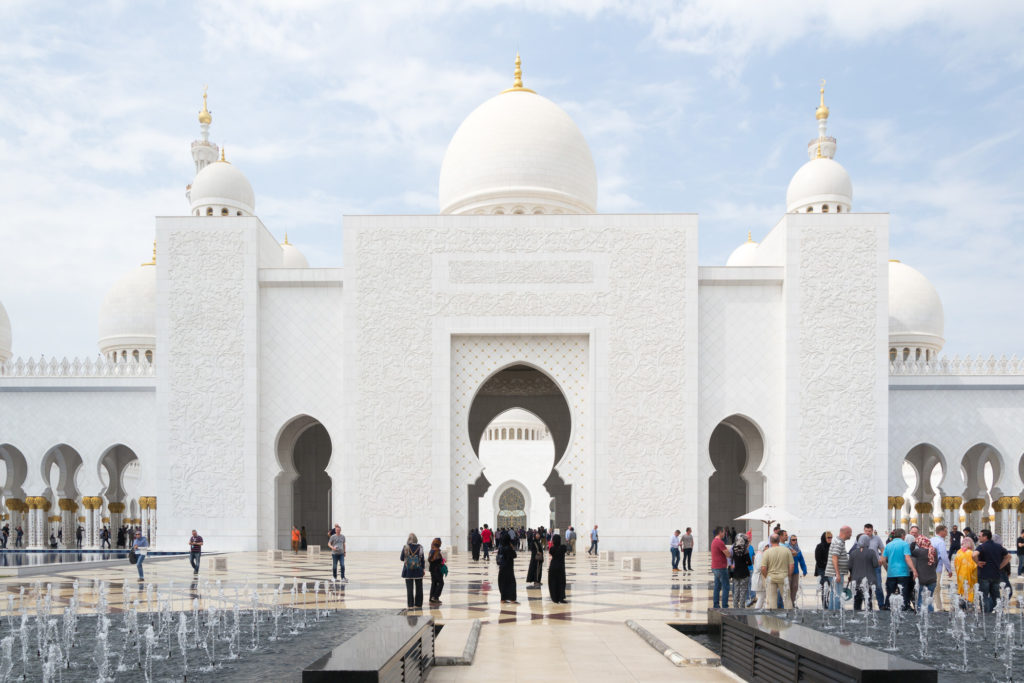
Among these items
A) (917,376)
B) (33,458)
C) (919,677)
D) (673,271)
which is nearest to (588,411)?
(673,271)

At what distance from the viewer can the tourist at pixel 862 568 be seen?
285 inches

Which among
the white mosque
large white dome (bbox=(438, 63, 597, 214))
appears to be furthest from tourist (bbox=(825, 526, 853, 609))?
large white dome (bbox=(438, 63, 597, 214))

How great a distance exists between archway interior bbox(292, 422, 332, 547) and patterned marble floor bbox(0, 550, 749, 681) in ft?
15.2

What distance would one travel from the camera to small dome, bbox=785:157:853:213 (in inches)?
759

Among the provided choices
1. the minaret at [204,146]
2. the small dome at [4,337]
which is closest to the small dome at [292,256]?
the minaret at [204,146]

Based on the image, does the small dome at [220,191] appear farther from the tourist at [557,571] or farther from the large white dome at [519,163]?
the tourist at [557,571]

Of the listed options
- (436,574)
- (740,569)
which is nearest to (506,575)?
(436,574)

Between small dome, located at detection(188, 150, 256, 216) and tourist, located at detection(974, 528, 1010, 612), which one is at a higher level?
small dome, located at detection(188, 150, 256, 216)

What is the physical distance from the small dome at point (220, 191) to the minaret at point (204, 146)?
3.10m

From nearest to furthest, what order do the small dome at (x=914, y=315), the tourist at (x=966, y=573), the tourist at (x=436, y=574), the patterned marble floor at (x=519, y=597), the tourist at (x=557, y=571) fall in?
the patterned marble floor at (x=519, y=597) → the tourist at (x=966, y=573) → the tourist at (x=436, y=574) → the tourist at (x=557, y=571) → the small dome at (x=914, y=315)

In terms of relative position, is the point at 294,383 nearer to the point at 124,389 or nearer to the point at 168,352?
the point at 168,352

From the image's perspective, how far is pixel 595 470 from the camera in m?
15.2

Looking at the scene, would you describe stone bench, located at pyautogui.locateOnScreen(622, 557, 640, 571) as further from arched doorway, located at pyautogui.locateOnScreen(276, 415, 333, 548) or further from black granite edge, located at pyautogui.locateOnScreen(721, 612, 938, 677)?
arched doorway, located at pyautogui.locateOnScreen(276, 415, 333, 548)

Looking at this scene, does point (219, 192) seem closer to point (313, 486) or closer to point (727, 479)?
point (313, 486)
